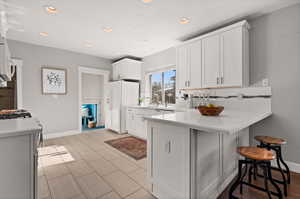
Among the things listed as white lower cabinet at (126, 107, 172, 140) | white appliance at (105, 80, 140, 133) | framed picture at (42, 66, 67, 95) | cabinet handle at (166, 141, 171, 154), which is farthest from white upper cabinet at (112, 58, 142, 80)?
cabinet handle at (166, 141, 171, 154)

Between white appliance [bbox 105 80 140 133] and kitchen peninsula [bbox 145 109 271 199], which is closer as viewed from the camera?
Result: kitchen peninsula [bbox 145 109 271 199]

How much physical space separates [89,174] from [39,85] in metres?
3.27

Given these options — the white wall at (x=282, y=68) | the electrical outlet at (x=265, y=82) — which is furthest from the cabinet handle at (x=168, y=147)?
the electrical outlet at (x=265, y=82)

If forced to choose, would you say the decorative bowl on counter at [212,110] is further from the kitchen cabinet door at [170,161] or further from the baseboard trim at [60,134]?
the baseboard trim at [60,134]

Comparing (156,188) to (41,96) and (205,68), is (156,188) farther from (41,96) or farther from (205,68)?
(41,96)

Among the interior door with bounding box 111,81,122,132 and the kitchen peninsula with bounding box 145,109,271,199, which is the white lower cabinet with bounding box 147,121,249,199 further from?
the interior door with bounding box 111,81,122,132

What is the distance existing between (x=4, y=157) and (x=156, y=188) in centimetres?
147

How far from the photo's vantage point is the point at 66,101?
4383 millimetres

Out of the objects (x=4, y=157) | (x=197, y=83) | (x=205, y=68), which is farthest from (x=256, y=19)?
(x=4, y=157)

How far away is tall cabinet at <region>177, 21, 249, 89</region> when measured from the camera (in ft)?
7.89

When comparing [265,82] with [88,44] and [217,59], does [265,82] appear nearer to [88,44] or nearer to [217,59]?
[217,59]

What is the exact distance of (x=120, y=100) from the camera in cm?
450

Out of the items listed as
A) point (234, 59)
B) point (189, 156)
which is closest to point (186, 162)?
point (189, 156)

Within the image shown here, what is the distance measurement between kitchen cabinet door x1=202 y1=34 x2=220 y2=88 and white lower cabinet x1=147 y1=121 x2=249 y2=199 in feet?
4.30
